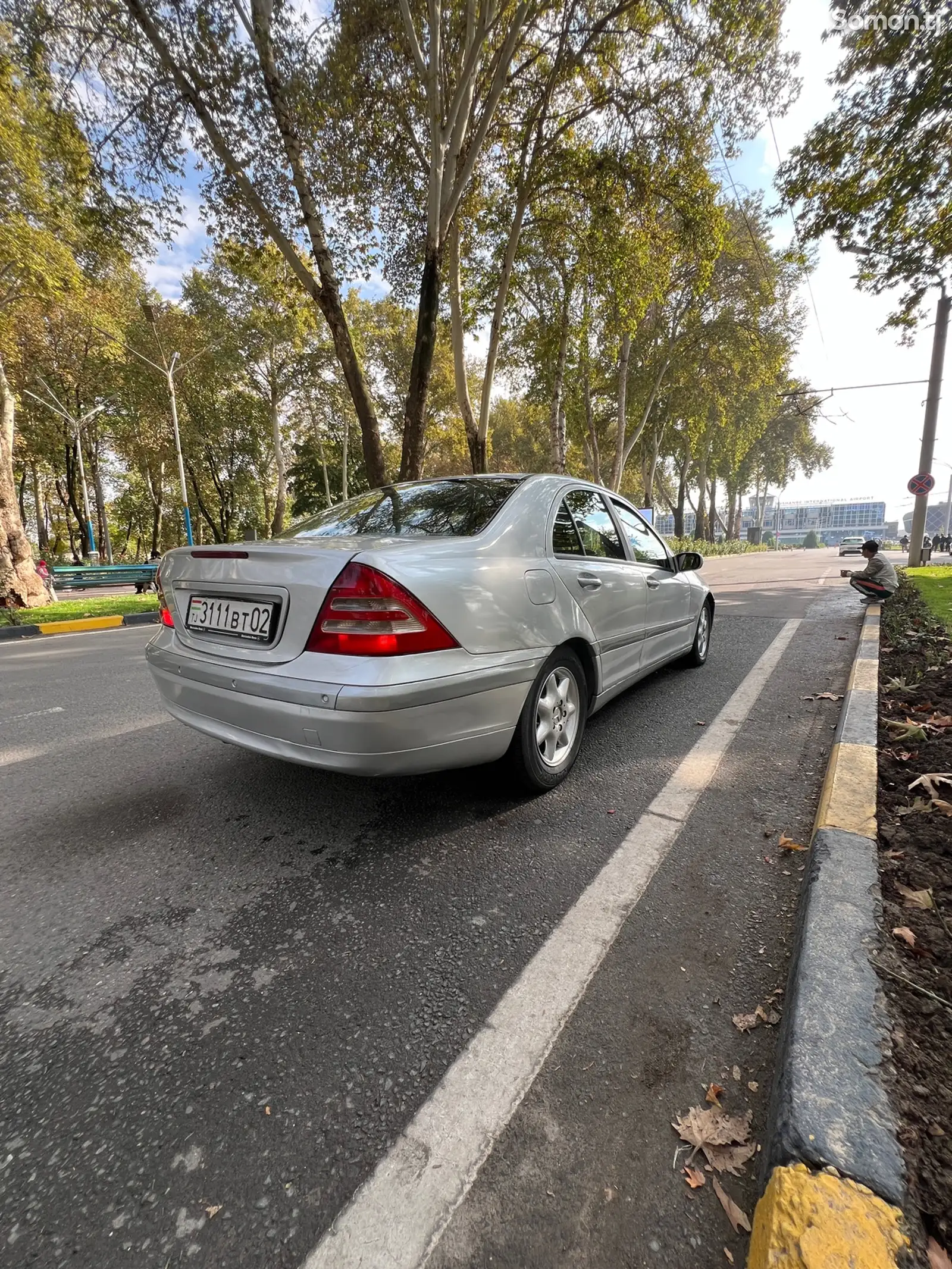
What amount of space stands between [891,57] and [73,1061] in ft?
33.7

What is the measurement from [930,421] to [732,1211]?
2082 centimetres

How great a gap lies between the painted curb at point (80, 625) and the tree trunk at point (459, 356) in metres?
7.32

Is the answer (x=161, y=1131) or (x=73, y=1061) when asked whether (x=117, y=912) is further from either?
(x=161, y=1131)

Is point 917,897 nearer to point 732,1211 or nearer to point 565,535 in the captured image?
point 732,1211

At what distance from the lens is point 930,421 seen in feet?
52.6

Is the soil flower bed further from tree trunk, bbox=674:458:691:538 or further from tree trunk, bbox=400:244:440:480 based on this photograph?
tree trunk, bbox=674:458:691:538

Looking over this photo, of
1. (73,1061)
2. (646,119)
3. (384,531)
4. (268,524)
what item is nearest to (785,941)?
(73,1061)

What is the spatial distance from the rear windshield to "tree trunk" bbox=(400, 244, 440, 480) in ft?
→ 21.8

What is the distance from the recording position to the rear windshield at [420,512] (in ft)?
8.30

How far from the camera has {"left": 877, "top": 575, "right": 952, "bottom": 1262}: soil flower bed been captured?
1.00 m

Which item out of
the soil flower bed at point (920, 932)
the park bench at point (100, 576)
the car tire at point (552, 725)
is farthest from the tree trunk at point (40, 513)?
the soil flower bed at point (920, 932)

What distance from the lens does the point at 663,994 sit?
1488 millimetres

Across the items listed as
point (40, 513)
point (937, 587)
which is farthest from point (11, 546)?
point (40, 513)

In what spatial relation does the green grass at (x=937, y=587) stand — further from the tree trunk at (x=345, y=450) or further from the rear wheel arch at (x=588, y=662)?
the tree trunk at (x=345, y=450)
